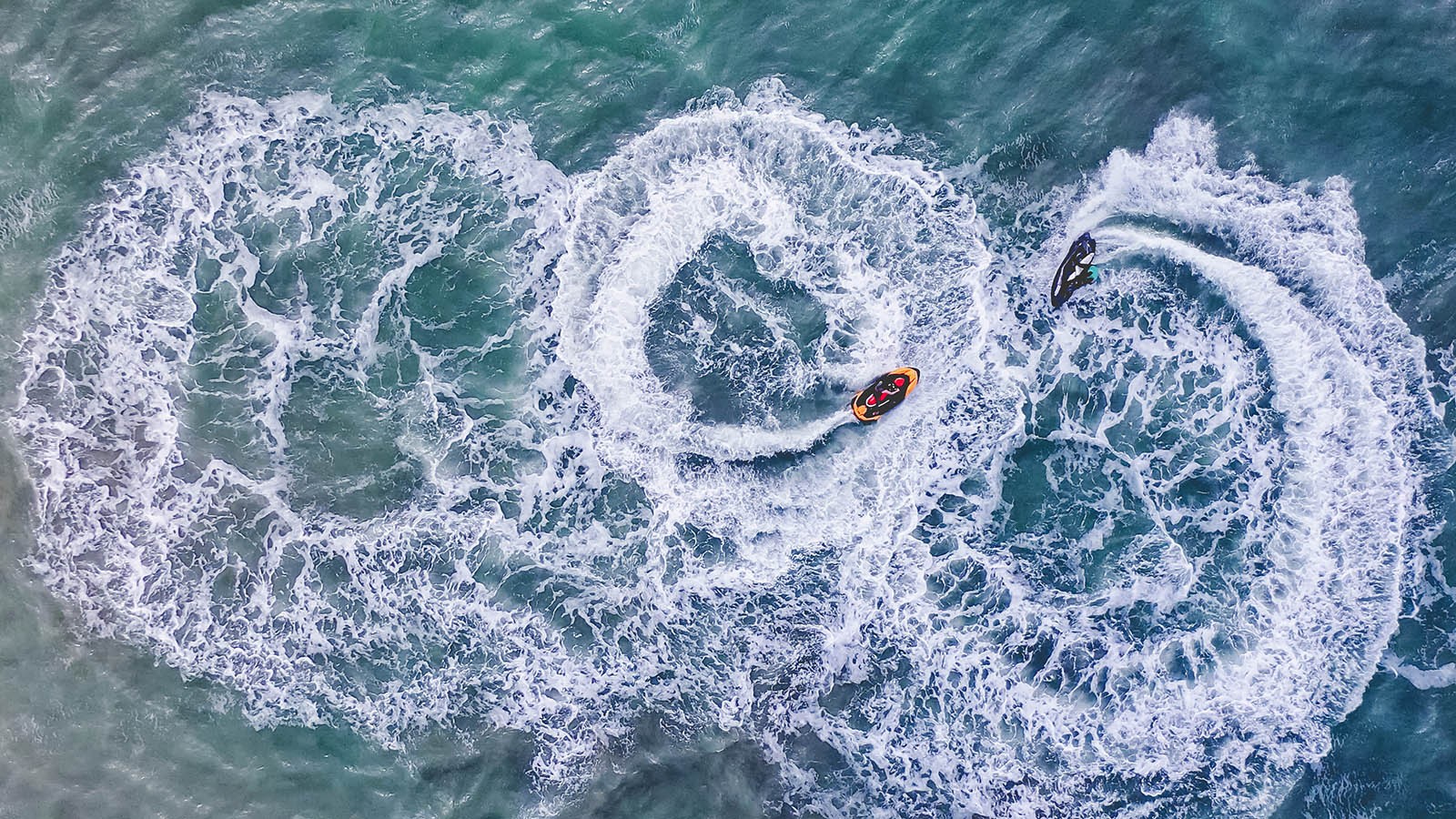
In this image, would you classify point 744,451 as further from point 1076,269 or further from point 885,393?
point 1076,269

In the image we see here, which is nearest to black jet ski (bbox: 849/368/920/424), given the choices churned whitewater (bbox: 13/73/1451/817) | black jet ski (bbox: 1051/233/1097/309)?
churned whitewater (bbox: 13/73/1451/817)

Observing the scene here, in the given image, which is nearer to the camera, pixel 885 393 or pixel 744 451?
pixel 885 393

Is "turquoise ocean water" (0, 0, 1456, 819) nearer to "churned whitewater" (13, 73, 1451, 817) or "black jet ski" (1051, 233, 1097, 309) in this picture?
"churned whitewater" (13, 73, 1451, 817)

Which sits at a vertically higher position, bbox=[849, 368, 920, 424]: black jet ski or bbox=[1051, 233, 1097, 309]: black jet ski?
bbox=[1051, 233, 1097, 309]: black jet ski

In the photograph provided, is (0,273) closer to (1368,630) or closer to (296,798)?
(296,798)

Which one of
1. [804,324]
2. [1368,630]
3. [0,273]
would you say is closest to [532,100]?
[804,324]

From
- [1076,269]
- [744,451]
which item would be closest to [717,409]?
[744,451]
